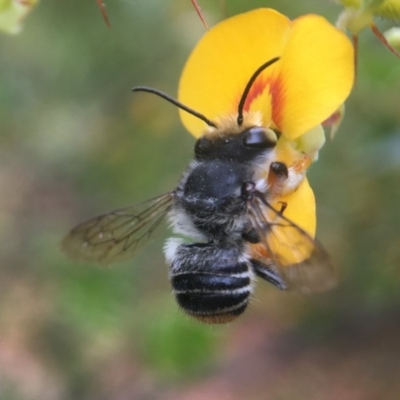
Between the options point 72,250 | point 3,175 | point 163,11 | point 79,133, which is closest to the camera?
point 72,250

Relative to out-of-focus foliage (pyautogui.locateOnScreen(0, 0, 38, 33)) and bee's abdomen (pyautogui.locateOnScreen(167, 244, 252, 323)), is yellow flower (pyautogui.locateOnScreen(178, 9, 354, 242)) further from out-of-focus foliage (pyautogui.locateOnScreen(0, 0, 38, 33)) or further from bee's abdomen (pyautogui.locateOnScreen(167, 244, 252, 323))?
out-of-focus foliage (pyautogui.locateOnScreen(0, 0, 38, 33))

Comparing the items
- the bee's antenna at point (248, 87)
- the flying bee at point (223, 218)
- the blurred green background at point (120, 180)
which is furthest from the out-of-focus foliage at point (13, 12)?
the blurred green background at point (120, 180)

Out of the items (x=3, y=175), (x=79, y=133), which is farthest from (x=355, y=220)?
(x=3, y=175)

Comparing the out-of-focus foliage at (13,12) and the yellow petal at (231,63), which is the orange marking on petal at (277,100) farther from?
the out-of-focus foliage at (13,12)

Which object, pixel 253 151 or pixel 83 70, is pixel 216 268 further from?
pixel 83 70

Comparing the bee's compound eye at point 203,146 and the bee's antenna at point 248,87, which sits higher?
the bee's compound eye at point 203,146

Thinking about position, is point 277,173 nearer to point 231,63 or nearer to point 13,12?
point 231,63

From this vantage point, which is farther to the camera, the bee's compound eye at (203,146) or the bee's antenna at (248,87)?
the bee's compound eye at (203,146)
